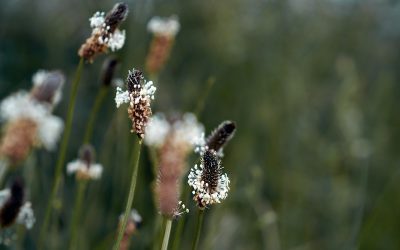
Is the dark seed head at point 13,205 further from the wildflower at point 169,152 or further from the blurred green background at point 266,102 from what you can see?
the blurred green background at point 266,102

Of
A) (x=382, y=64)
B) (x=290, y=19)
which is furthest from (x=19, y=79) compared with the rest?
(x=382, y=64)

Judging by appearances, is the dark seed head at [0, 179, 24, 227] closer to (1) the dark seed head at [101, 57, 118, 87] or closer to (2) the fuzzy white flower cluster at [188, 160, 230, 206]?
(2) the fuzzy white flower cluster at [188, 160, 230, 206]

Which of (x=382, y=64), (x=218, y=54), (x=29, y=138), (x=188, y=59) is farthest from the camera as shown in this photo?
(x=382, y=64)

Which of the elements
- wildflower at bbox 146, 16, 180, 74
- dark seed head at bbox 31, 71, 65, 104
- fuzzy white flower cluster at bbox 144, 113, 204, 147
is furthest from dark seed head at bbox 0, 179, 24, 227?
wildflower at bbox 146, 16, 180, 74

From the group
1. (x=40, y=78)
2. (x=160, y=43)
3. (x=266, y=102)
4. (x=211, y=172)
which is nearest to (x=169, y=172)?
(x=211, y=172)

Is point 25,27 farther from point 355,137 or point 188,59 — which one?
point 355,137
